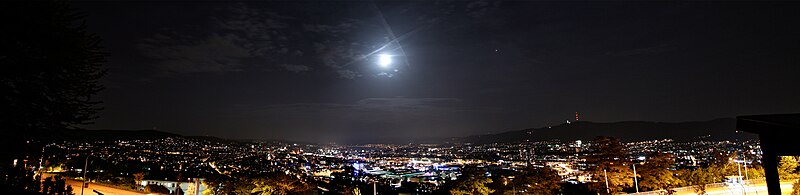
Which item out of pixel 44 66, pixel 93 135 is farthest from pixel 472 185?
pixel 93 135

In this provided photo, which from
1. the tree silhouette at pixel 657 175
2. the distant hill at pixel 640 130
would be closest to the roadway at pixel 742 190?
the tree silhouette at pixel 657 175

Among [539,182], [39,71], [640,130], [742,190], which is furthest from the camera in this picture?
[640,130]

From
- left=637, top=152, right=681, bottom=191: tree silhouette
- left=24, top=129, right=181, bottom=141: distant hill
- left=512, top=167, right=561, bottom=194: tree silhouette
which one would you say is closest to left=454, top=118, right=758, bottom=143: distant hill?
left=637, top=152, right=681, bottom=191: tree silhouette

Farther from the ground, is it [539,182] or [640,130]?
[640,130]

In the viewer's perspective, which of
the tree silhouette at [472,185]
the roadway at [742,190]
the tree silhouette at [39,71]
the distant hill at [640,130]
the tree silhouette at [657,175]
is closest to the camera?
the tree silhouette at [39,71]

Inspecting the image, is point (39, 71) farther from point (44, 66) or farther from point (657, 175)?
point (657, 175)

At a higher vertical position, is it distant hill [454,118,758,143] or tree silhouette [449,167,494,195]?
distant hill [454,118,758,143]

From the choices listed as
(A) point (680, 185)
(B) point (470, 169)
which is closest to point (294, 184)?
(B) point (470, 169)

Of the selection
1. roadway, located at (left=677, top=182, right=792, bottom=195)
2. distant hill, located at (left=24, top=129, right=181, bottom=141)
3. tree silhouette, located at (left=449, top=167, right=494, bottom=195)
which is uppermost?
distant hill, located at (left=24, top=129, right=181, bottom=141)

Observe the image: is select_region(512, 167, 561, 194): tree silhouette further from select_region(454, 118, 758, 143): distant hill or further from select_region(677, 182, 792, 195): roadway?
select_region(454, 118, 758, 143): distant hill

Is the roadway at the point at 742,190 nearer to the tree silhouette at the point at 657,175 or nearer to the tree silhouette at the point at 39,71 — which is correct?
the tree silhouette at the point at 657,175

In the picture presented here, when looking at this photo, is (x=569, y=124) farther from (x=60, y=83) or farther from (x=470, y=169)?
(x=60, y=83)
